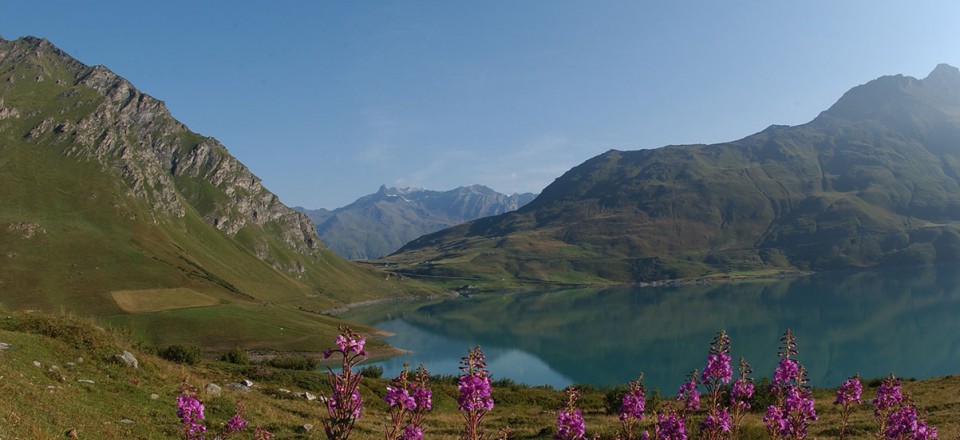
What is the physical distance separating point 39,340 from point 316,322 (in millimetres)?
132086

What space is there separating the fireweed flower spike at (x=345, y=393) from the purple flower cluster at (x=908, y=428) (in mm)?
9984

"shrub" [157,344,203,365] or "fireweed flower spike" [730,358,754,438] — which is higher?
"fireweed flower spike" [730,358,754,438]

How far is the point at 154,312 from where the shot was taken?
126938 mm

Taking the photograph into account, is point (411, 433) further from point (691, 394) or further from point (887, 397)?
point (887, 397)

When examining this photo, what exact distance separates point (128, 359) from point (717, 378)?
2886 centimetres

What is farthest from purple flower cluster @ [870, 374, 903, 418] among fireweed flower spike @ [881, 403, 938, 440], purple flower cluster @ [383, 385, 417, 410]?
purple flower cluster @ [383, 385, 417, 410]

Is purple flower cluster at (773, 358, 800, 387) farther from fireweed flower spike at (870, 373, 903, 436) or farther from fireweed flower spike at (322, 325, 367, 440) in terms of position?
fireweed flower spike at (322, 325, 367, 440)

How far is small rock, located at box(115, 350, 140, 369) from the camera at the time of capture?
27036 mm

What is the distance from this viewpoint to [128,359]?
90.0ft

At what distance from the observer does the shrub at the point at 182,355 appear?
3864cm

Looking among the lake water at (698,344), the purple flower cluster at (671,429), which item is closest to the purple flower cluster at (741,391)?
the purple flower cluster at (671,429)

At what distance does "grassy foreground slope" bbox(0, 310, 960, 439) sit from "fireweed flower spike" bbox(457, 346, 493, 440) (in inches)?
291

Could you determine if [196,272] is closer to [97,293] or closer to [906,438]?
[97,293]

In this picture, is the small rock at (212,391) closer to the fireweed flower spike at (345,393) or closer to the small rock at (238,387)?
the small rock at (238,387)
